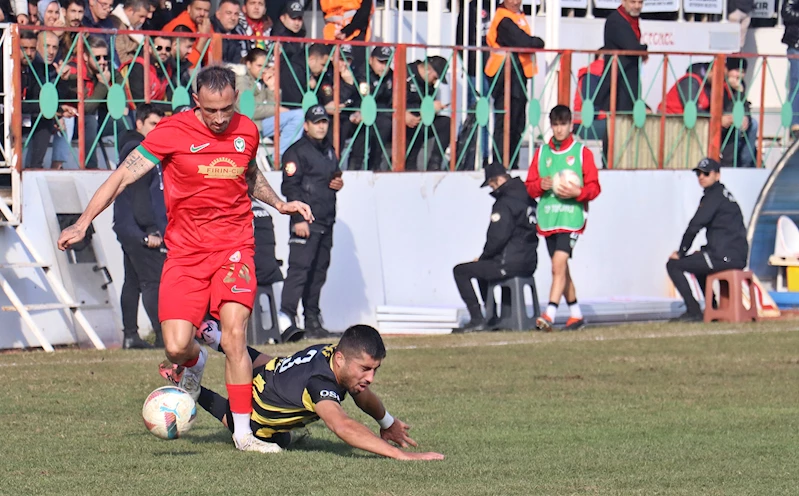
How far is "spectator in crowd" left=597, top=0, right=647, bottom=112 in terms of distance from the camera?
17953mm

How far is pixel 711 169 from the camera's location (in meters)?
16.2

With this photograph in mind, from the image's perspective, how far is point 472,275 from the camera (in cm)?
1511

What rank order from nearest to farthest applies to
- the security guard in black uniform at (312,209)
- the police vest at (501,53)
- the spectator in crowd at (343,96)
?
the security guard in black uniform at (312,209) < the spectator in crowd at (343,96) < the police vest at (501,53)

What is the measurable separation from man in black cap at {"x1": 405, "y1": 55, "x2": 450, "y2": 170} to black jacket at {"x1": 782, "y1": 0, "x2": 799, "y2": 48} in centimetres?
701

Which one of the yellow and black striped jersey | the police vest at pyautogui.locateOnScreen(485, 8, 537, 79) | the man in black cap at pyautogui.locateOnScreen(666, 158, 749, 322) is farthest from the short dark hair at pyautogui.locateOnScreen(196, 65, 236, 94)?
the man in black cap at pyautogui.locateOnScreen(666, 158, 749, 322)

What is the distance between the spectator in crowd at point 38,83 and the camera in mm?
13864

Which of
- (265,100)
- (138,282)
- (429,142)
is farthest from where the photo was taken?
(429,142)

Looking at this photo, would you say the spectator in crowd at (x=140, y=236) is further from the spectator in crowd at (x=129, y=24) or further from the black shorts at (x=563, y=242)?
the black shorts at (x=563, y=242)

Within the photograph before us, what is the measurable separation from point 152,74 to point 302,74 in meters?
1.78

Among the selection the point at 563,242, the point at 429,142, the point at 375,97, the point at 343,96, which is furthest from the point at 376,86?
the point at 563,242

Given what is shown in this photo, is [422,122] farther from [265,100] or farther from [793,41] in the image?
[793,41]

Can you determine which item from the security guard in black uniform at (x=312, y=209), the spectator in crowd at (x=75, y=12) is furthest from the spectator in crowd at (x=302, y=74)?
the spectator in crowd at (x=75, y=12)

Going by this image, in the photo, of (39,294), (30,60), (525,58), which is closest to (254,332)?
(39,294)

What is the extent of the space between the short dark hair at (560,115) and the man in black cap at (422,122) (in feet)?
6.12
